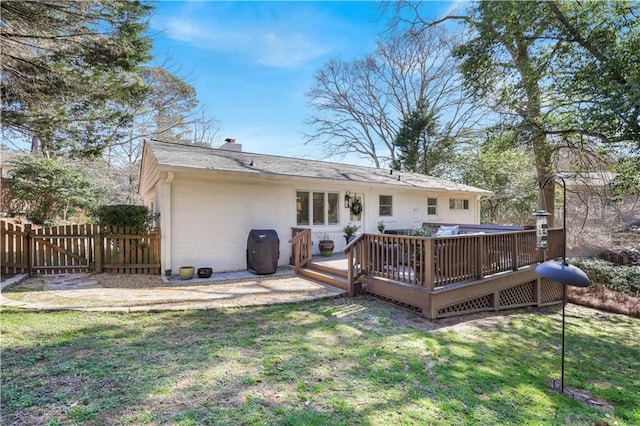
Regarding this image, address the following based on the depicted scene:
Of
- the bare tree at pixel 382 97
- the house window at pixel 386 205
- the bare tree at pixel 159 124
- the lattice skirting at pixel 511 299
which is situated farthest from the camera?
the bare tree at pixel 382 97

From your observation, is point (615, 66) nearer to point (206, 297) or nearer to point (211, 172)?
point (211, 172)

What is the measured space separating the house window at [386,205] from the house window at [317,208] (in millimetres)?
2159

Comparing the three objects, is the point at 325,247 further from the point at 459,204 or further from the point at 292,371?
the point at 459,204

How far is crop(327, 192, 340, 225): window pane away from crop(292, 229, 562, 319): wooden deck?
8.49 feet

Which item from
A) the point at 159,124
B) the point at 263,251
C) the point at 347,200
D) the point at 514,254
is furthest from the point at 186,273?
the point at 159,124

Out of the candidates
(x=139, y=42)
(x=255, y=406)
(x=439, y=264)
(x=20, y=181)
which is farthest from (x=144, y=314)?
(x=20, y=181)

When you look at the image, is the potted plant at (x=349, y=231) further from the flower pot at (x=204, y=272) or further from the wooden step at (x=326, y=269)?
the flower pot at (x=204, y=272)

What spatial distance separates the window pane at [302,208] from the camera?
928 centimetres

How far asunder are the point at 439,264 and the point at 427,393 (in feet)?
9.74

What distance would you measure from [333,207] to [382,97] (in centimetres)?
1745

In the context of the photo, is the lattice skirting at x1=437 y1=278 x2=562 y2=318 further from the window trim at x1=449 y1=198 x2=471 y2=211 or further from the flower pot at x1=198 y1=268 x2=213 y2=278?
the window trim at x1=449 y1=198 x2=471 y2=211

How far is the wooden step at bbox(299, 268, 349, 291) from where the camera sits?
650 centimetres

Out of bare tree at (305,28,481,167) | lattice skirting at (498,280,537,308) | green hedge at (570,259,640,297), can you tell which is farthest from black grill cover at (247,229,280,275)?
bare tree at (305,28,481,167)

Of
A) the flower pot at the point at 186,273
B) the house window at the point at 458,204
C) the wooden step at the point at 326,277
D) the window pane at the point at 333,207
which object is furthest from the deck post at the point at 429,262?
the house window at the point at 458,204
